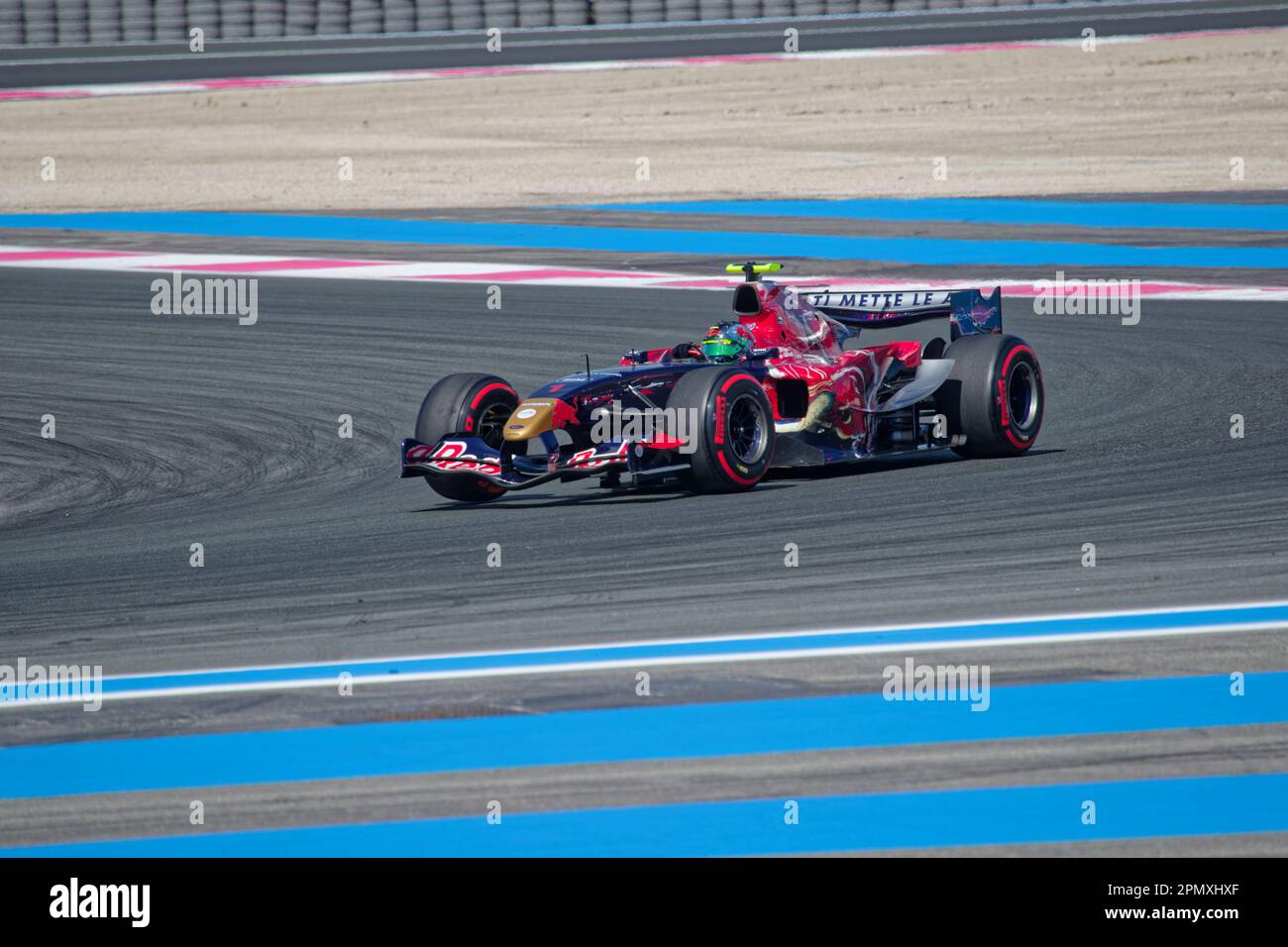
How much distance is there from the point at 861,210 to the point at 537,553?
14.7 m

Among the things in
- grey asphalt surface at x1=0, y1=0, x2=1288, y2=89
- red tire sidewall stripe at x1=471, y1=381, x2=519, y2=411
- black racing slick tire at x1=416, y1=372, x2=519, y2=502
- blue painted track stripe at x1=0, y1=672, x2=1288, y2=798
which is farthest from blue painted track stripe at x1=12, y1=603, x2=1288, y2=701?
grey asphalt surface at x1=0, y1=0, x2=1288, y2=89

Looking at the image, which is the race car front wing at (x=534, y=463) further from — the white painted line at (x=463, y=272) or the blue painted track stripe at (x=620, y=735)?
the white painted line at (x=463, y=272)

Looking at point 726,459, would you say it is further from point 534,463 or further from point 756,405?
point 534,463

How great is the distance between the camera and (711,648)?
7.26 meters

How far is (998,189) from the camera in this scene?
960 inches

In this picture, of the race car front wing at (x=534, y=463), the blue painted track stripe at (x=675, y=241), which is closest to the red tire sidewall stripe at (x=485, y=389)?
the race car front wing at (x=534, y=463)

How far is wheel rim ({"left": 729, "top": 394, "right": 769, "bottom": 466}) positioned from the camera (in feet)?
33.8

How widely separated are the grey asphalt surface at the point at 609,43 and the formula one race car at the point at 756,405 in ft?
82.8

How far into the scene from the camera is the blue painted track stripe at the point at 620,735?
605 centimetres

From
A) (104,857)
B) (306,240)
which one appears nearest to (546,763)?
(104,857)
